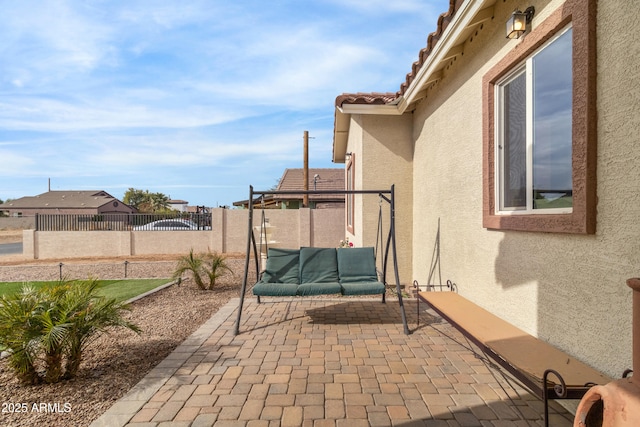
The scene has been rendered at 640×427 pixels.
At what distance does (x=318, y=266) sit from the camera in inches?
206

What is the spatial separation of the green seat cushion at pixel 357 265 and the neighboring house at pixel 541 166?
1074mm

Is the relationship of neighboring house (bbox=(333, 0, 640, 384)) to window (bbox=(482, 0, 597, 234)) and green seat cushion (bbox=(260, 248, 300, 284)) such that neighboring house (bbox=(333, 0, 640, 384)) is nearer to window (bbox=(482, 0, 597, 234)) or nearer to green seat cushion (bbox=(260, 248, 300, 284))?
window (bbox=(482, 0, 597, 234))

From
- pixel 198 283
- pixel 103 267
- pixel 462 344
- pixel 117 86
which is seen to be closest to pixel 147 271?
pixel 103 267

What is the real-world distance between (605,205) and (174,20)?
22.9 feet

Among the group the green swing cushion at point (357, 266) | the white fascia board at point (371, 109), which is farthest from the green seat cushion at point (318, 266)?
the white fascia board at point (371, 109)

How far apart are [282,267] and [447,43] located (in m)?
3.73

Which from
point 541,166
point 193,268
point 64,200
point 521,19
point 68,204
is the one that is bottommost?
point 193,268

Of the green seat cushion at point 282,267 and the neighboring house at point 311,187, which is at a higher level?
the neighboring house at point 311,187

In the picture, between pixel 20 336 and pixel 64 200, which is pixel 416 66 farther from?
pixel 64 200

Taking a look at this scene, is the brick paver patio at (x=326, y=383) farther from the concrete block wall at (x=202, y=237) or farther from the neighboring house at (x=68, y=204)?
the neighboring house at (x=68, y=204)

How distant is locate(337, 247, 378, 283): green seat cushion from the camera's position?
507 centimetres

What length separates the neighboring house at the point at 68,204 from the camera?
49.6 metres

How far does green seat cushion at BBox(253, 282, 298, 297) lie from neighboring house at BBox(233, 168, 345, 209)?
1500 centimetres

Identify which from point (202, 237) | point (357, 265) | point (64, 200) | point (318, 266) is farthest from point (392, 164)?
point (64, 200)
